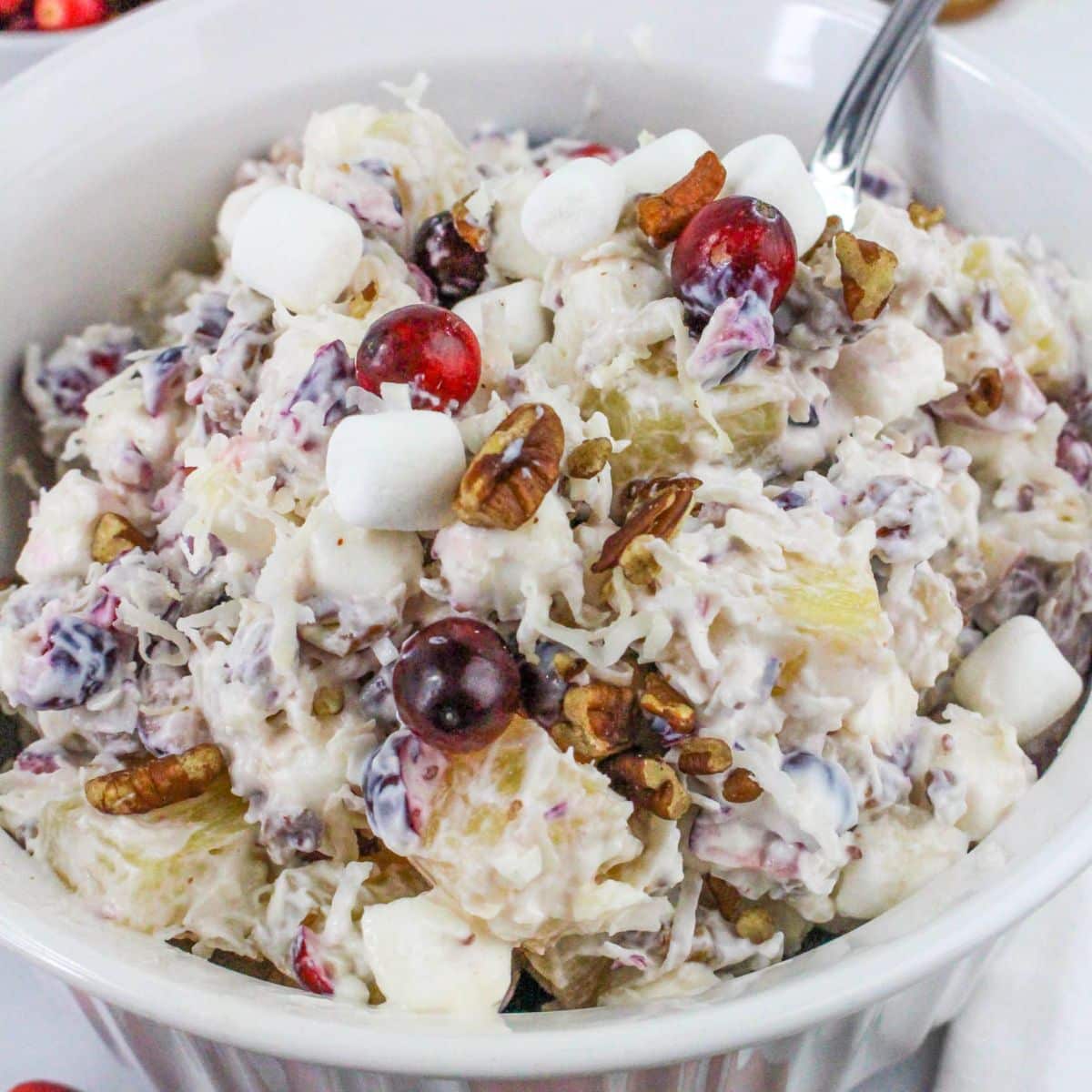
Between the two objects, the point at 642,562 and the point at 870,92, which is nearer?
the point at 642,562

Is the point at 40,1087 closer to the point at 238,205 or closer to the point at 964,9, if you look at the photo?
the point at 238,205

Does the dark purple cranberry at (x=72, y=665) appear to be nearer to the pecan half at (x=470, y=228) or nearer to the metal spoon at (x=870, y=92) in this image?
the pecan half at (x=470, y=228)

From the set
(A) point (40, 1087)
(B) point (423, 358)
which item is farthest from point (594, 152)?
(A) point (40, 1087)

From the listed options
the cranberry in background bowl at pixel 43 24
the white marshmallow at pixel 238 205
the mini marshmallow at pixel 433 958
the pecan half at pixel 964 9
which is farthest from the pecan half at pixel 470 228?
the pecan half at pixel 964 9

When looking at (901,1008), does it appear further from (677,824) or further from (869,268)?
(869,268)

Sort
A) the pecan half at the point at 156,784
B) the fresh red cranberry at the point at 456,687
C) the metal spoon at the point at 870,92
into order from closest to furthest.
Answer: the fresh red cranberry at the point at 456,687, the pecan half at the point at 156,784, the metal spoon at the point at 870,92

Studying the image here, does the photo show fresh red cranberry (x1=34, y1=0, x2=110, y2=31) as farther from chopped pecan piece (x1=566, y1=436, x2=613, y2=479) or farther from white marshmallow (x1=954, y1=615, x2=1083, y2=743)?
white marshmallow (x1=954, y1=615, x2=1083, y2=743)

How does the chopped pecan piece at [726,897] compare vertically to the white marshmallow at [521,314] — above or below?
below
